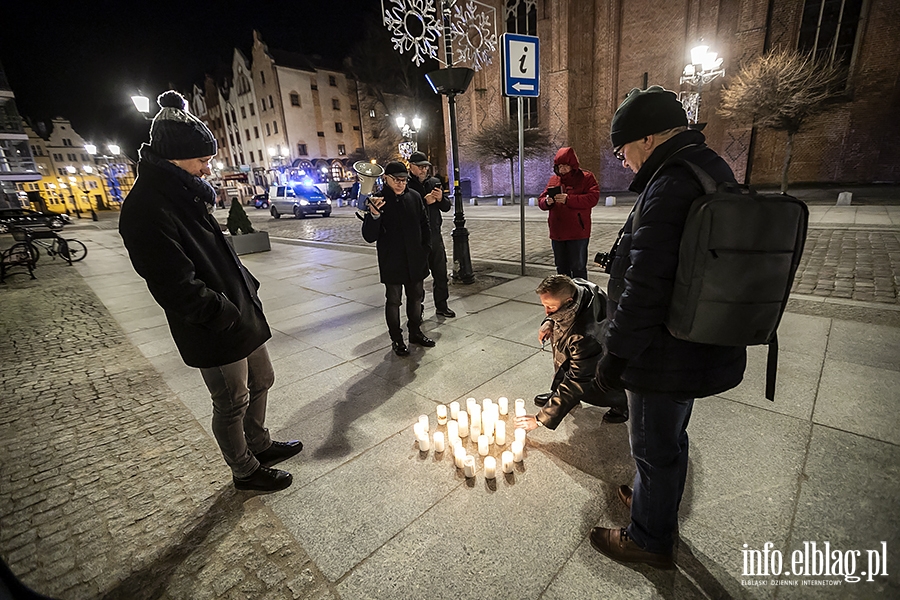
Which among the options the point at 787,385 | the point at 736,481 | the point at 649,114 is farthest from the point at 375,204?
the point at 787,385

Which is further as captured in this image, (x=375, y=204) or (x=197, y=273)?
(x=375, y=204)

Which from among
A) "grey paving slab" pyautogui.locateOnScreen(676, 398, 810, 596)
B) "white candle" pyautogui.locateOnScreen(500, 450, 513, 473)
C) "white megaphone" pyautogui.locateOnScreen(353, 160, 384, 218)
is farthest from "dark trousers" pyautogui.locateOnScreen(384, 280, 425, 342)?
"grey paving slab" pyautogui.locateOnScreen(676, 398, 810, 596)

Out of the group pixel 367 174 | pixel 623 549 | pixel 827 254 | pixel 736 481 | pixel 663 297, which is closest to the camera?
pixel 663 297

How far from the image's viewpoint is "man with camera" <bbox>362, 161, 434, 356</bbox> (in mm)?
4133

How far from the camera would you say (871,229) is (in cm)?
934

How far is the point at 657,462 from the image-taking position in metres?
1.77

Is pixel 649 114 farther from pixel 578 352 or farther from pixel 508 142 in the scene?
pixel 508 142

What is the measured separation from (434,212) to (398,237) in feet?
5.58

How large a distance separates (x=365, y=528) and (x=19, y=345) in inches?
238

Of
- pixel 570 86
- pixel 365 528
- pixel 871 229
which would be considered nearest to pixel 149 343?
pixel 365 528

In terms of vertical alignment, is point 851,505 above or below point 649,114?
below

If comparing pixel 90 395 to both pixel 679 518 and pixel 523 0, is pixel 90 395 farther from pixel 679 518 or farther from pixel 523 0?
pixel 523 0

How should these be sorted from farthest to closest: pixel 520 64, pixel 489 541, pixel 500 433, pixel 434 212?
1. pixel 520 64
2. pixel 434 212
3. pixel 500 433
4. pixel 489 541

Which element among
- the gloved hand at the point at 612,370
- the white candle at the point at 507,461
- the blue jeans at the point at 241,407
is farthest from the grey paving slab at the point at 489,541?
the blue jeans at the point at 241,407
